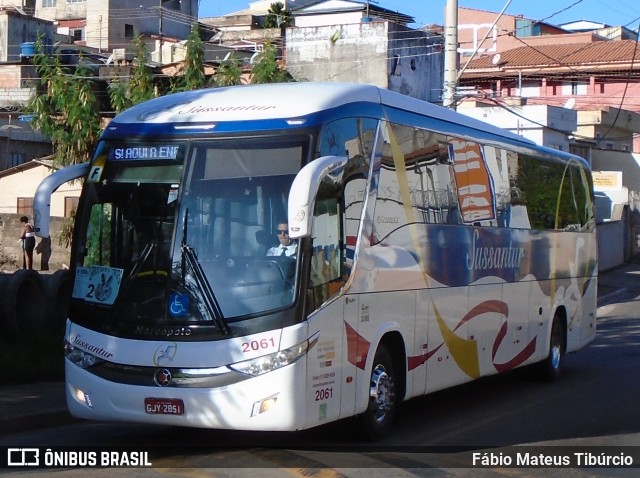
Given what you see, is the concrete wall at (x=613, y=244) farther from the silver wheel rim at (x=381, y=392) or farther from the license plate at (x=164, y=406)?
the license plate at (x=164, y=406)

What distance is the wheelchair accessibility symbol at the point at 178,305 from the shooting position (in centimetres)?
899

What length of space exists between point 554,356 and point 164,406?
9.00m

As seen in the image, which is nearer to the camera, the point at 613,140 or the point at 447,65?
the point at 447,65

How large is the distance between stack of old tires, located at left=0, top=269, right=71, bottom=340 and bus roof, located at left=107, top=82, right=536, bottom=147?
5.43 meters

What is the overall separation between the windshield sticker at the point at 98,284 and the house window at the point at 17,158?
127 ft

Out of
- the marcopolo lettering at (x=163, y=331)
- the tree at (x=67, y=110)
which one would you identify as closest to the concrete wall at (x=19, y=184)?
the tree at (x=67, y=110)

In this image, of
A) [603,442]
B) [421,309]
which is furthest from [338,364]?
[603,442]

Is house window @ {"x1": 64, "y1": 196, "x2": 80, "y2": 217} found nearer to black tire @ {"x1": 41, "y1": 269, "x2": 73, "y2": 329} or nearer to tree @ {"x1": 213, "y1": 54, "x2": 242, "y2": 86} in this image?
tree @ {"x1": 213, "y1": 54, "x2": 242, "y2": 86}

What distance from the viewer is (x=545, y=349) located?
15.9m

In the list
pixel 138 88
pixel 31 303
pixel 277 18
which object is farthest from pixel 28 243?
pixel 277 18

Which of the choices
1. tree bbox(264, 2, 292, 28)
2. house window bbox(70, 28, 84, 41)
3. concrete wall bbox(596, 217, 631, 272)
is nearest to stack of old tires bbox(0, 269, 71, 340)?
concrete wall bbox(596, 217, 631, 272)

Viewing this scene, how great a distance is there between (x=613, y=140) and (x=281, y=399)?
52.1 meters

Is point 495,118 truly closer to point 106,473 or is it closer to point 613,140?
point 613,140

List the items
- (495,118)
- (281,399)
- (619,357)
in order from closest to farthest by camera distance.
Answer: (281,399)
(619,357)
(495,118)
